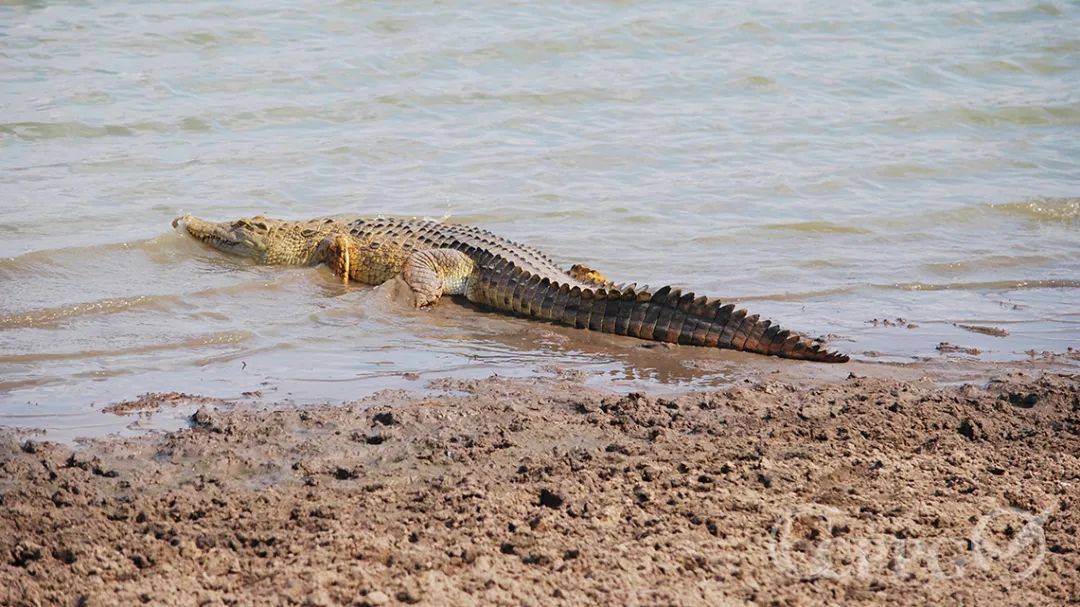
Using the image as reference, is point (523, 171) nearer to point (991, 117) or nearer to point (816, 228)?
point (816, 228)

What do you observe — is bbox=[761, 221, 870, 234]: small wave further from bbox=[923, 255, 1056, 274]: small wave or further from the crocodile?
the crocodile

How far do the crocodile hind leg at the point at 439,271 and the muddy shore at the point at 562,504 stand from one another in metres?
2.55

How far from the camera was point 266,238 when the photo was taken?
8.93 metres

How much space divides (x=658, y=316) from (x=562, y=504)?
2.83 m

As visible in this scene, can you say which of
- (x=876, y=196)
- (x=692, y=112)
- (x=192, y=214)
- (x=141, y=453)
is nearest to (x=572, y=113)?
(x=692, y=112)

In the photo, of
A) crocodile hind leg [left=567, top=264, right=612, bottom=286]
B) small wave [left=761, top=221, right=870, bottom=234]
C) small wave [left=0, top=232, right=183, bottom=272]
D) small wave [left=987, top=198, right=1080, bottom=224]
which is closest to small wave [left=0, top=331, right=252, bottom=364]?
small wave [left=0, top=232, right=183, bottom=272]

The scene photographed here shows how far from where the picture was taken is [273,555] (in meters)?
3.82

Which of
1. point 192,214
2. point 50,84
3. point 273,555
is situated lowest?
point 273,555

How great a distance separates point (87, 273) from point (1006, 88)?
11754 mm

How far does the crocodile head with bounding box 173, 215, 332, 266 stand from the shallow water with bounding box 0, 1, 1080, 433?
200 millimetres

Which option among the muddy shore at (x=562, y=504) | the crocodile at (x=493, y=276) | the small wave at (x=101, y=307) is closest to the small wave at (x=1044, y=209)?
the crocodile at (x=493, y=276)

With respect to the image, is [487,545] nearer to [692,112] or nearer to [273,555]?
[273,555]

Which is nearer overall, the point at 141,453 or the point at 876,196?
the point at 141,453

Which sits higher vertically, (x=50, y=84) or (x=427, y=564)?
(x=50, y=84)
